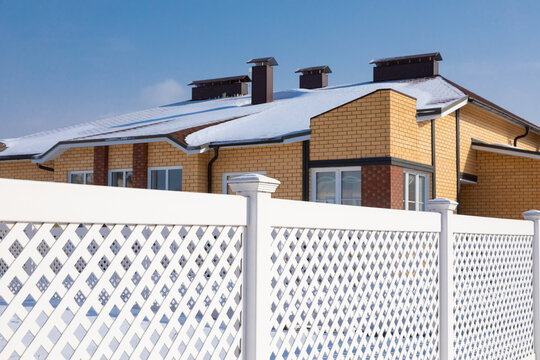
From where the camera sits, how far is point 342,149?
1259cm

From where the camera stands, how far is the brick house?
12477mm

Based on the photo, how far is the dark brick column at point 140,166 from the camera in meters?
15.0

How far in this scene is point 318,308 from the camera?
3969 mm

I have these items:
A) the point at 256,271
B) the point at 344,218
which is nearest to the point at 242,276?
the point at 256,271

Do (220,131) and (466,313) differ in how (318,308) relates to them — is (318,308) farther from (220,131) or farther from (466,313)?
(220,131)

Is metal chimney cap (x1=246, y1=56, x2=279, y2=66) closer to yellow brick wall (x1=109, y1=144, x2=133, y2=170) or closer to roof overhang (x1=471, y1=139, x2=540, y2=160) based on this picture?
yellow brick wall (x1=109, y1=144, x2=133, y2=170)

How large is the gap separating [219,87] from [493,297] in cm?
1887

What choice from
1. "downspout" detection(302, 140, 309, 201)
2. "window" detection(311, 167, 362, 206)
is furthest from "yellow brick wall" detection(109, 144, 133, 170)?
"window" detection(311, 167, 362, 206)

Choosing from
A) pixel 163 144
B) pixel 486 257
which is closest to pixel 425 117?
pixel 163 144

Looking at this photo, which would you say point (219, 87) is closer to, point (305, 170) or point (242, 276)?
point (305, 170)

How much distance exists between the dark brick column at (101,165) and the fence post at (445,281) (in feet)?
37.8

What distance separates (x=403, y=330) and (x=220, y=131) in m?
10.7

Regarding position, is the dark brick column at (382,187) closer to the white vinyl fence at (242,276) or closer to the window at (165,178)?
the window at (165,178)

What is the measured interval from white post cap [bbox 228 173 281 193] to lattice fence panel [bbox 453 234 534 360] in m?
2.85
